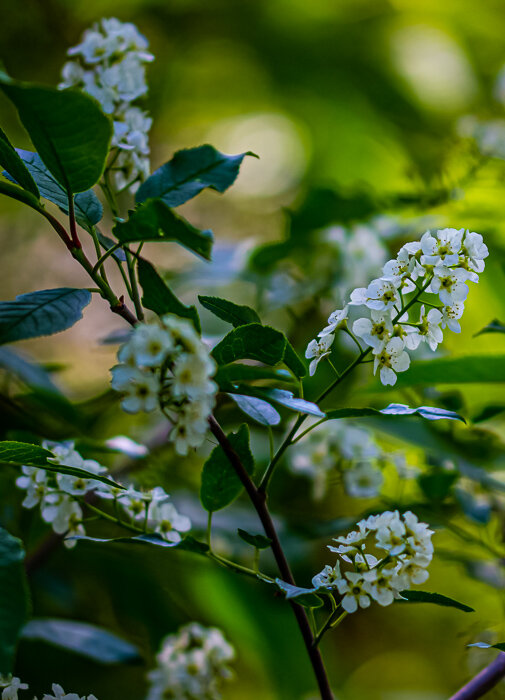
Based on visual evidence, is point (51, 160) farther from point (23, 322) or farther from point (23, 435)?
point (23, 435)

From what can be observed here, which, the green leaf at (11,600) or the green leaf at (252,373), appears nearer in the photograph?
the green leaf at (11,600)

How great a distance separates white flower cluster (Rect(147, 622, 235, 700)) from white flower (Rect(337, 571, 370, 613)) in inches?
14.9

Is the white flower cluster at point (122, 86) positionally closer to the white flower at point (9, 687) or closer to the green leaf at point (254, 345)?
the green leaf at point (254, 345)

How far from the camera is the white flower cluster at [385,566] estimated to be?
427mm

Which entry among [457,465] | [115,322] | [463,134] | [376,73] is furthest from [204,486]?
[376,73]

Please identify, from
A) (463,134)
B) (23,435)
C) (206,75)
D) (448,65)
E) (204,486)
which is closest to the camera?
(204,486)

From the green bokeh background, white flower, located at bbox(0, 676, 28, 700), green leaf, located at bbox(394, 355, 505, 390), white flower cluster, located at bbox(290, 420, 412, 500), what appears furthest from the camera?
the green bokeh background

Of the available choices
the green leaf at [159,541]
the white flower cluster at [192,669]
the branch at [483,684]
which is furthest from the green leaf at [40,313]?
the white flower cluster at [192,669]

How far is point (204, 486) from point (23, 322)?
0.18 metres

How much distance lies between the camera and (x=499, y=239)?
3.31ft

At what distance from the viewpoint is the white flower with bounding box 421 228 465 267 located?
45 cm

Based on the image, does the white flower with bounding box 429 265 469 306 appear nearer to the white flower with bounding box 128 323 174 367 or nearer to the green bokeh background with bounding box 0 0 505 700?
the white flower with bounding box 128 323 174 367

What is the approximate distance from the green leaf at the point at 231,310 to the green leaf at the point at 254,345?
30 millimetres

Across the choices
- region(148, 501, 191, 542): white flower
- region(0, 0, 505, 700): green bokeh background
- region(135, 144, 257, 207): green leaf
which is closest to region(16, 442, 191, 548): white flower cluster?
region(148, 501, 191, 542): white flower
